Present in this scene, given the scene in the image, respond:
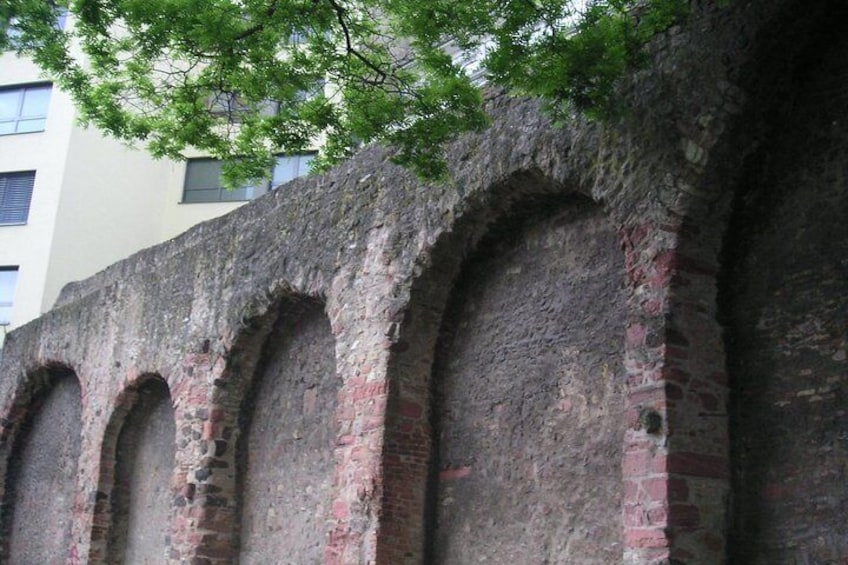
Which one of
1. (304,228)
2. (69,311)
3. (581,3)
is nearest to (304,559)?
(304,228)

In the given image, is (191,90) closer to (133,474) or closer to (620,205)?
(620,205)

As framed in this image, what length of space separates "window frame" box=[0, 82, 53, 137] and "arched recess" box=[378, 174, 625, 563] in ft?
53.7

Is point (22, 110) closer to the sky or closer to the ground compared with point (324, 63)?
closer to the sky

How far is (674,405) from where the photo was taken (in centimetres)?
546

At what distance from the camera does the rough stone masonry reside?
546cm

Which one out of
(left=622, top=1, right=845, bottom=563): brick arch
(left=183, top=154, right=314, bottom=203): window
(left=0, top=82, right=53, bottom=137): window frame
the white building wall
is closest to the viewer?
(left=622, top=1, right=845, bottom=563): brick arch

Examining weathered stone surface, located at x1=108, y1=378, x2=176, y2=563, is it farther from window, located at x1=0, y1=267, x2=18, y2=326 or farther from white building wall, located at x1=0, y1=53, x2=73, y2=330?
window, located at x1=0, y1=267, x2=18, y2=326

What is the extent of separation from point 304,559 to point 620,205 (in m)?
4.02

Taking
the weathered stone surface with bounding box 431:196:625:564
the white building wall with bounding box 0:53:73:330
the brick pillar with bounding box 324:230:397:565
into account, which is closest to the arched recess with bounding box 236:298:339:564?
the brick pillar with bounding box 324:230:397:565

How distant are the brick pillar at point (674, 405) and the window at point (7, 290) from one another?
1751 cm

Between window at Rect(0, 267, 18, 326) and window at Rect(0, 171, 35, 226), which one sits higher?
window at Rect(0, 171, 35, 226)

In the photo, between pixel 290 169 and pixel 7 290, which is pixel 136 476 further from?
pixel 7 290

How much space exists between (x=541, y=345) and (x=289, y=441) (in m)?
2.98

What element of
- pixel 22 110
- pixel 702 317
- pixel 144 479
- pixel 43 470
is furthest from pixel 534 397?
pixel 22 110
